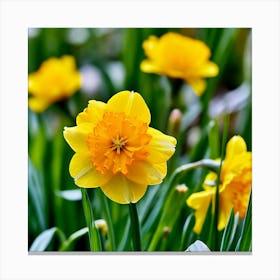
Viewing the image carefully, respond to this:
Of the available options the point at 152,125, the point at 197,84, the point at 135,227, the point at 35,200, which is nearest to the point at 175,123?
the point at 152,125

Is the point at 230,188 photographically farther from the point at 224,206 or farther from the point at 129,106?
the point at 129,106

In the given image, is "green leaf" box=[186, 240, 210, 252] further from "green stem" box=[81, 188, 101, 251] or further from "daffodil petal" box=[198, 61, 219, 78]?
"daffodil petal" box=[198, 61, 219, 78]

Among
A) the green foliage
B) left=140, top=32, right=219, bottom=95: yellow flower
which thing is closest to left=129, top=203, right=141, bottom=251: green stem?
the green foliage
